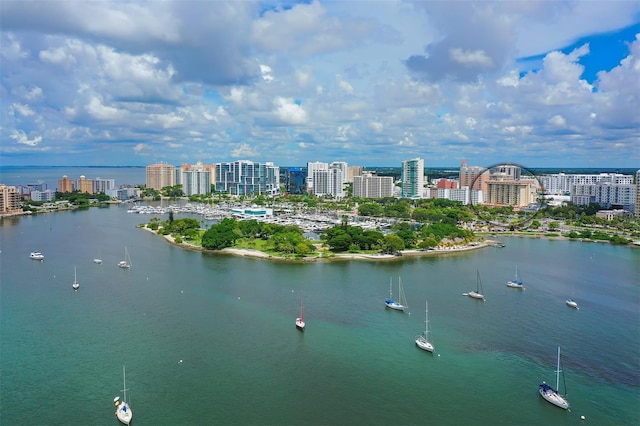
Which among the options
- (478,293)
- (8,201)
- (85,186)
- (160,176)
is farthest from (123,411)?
(160,176)

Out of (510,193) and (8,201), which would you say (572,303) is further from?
(8,201)

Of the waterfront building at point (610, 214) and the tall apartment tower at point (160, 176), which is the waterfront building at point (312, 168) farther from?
the waterfront building at point (610, 214)

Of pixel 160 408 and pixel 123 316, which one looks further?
pixel 123 316

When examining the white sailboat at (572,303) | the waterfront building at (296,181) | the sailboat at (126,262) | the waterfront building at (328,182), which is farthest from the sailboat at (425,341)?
the waterfront building at (296,181)

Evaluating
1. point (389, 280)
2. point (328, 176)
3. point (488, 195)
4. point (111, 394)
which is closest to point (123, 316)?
point (111, 394)

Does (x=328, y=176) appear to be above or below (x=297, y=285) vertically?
above

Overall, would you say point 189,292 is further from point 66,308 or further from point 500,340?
point 500,340
